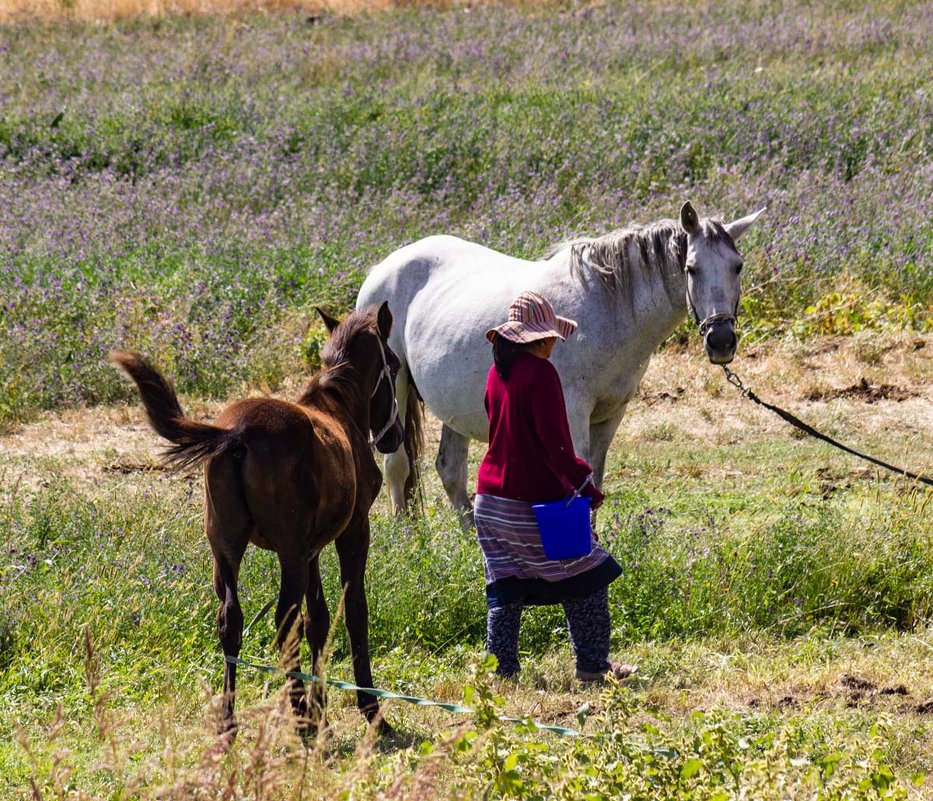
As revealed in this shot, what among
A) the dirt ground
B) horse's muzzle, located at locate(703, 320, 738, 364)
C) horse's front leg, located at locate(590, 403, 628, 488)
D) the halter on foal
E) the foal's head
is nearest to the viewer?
the halter on foal

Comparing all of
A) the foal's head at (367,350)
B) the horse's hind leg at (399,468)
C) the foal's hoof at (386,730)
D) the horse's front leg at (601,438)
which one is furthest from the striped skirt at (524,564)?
the horse's hind leg at (399,468)

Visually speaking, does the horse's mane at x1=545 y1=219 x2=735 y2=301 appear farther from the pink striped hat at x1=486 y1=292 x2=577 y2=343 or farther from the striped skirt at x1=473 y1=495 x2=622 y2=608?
the striped skirt at x1=473 y1=495 x2=622 y2=608

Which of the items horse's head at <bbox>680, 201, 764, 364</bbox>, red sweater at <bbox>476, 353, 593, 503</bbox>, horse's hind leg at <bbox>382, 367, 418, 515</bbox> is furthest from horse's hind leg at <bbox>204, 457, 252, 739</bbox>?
horse's hind leg at <bbox>382, 367, 418, 515</bbox>

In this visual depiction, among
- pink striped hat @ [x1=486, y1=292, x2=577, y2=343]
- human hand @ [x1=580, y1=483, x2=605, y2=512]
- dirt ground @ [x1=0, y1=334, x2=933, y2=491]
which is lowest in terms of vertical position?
dirt ground @ [x1=0, y1=334, x2=933, y2=491]

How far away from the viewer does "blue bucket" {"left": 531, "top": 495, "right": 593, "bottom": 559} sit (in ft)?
17.0

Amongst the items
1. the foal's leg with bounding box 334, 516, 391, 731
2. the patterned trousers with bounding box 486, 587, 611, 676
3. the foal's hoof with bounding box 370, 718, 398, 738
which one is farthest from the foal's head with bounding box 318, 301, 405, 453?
the foal's hoof with bounding box 370, 718, 398, 738

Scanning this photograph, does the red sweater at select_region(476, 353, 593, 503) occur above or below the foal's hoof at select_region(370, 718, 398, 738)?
above

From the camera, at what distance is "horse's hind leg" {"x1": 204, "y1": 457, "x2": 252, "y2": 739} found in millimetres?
4492

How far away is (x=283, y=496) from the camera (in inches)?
178

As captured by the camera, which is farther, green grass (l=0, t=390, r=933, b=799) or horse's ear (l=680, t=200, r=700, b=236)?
horse's ear (l=680, t=200, r=700, b=236)

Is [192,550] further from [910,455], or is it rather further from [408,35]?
[408,35]

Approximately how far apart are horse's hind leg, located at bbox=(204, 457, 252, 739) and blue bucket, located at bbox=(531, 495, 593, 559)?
1280 mm

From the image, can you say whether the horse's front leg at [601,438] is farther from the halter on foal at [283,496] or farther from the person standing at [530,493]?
the halter on foal at [283,496]

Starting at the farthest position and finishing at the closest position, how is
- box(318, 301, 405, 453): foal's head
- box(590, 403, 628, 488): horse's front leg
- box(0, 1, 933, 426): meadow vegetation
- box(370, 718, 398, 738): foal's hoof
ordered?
box(0, 1, 933, 426): meadow vegetation, box(590, 403, 628, 488): horse's front leg, box(318, 301, 405, 453): foal's head, box(370, 718, 398, 738): foal's hoof
